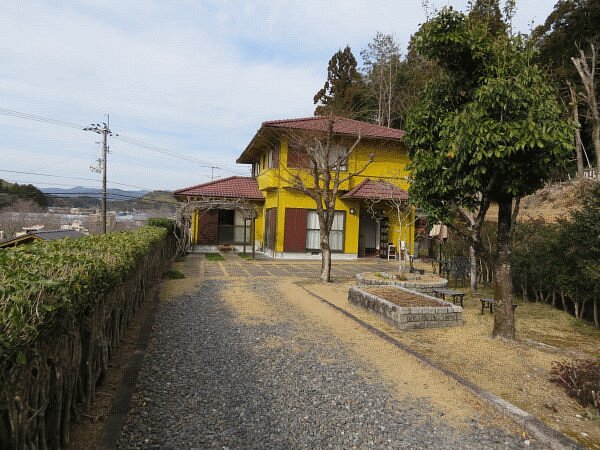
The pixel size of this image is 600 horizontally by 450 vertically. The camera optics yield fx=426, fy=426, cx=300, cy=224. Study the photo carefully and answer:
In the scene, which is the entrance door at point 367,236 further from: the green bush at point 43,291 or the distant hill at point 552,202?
the green bush at point 43,291

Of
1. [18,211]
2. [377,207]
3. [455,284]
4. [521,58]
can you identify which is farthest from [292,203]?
[18,211]

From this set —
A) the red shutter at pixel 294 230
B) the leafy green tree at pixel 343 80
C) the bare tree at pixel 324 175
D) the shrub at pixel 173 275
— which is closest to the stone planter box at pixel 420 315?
the bare tree at pixel 324 175

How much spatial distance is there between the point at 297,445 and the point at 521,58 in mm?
6095

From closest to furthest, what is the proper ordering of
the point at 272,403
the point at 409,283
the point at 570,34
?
the point at 272,403 < the point at 409,283 < the point at 570,34

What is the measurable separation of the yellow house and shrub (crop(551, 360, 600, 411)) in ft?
44.1

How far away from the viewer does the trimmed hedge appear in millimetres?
2303

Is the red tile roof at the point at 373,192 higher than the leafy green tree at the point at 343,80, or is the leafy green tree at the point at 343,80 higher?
the leafy green tree at the point at 343,80

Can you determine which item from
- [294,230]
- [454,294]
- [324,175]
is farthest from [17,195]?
[454,294]

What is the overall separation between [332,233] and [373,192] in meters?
2.74

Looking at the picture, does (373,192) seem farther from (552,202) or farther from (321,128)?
(552,202)

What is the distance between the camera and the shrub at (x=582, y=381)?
4.47 metres

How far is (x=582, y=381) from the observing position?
15.6 ft

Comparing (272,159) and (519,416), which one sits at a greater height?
(272,159)

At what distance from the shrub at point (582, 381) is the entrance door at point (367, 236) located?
16561mm
